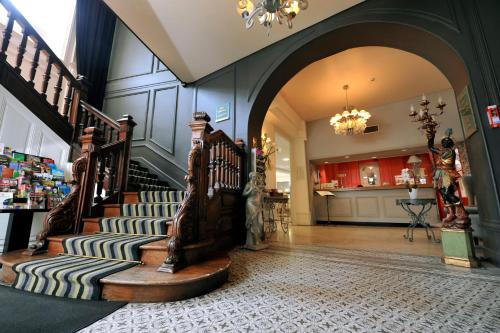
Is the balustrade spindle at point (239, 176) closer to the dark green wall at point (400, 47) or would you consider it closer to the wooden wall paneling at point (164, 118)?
the dark green wall at point (400, 47)

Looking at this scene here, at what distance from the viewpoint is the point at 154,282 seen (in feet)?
4.20

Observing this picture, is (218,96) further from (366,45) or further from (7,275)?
(7,275)

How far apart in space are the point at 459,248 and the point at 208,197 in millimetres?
2592

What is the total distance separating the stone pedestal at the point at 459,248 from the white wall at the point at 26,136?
4.66m

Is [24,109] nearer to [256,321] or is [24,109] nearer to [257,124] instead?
[257,124]

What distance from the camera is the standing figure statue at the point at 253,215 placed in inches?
111

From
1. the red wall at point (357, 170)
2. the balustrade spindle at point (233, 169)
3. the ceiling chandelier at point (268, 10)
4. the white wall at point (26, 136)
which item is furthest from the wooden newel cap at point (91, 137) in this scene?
the red wall at point (357, 170)

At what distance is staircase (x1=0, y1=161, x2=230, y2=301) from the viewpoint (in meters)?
1.29

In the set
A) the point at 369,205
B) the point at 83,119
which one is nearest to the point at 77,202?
the point at 83,119

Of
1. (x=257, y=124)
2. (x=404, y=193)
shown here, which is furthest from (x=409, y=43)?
(x=404, y=193)

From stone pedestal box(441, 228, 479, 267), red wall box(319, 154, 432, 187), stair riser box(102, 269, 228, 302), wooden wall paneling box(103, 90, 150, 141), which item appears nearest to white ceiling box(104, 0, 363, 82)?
wooden wall paneling box(103, 90, 150, 141)

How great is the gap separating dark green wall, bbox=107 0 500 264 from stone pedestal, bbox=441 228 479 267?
16 centimetres

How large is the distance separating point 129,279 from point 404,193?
275 inches

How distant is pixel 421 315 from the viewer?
1109 mm
